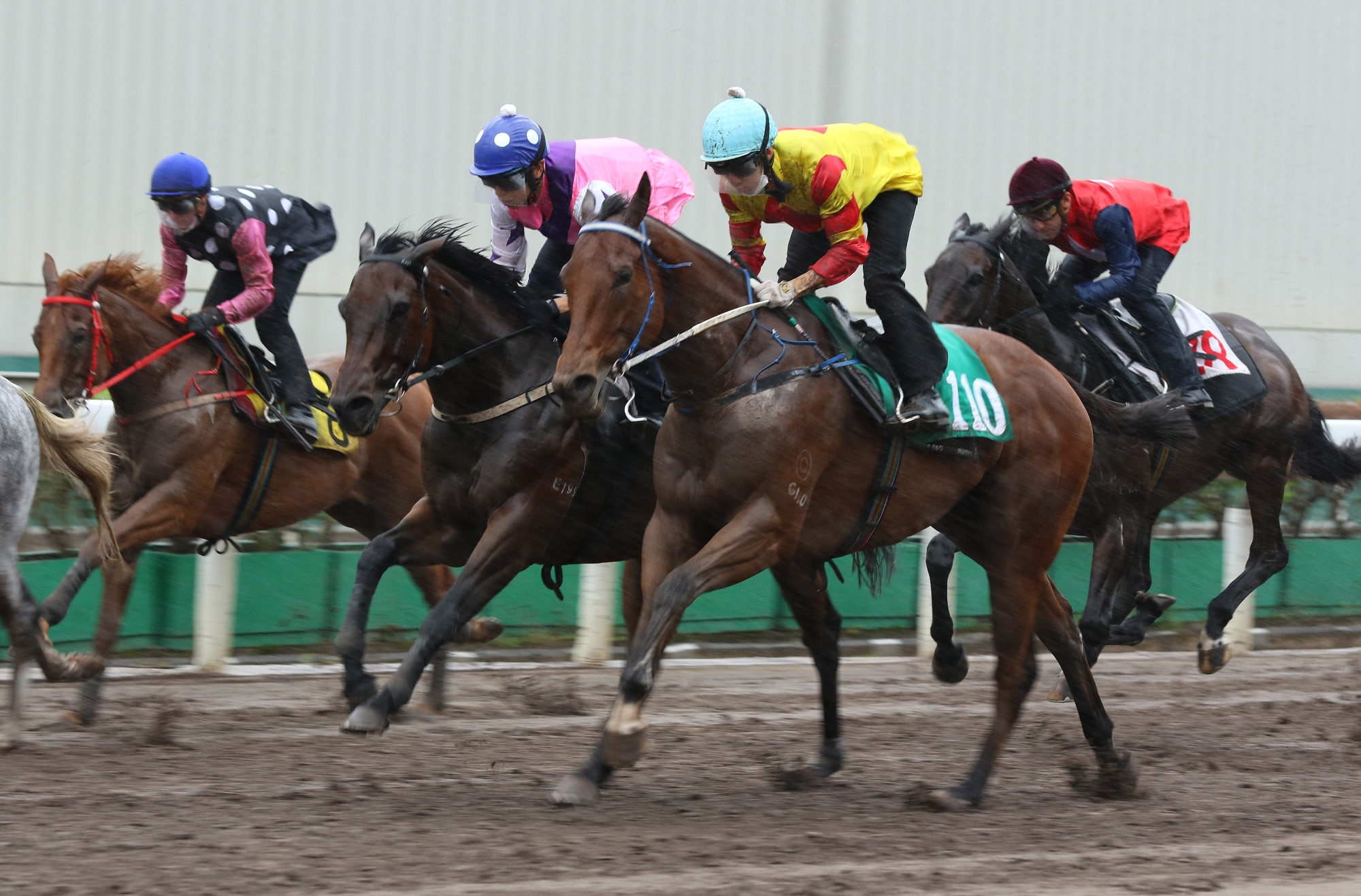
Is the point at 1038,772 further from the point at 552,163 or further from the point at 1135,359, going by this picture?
the point at 552,163

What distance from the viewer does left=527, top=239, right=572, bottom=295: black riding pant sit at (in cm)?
555

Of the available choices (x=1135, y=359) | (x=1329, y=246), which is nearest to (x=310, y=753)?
(x=1135, y=359)

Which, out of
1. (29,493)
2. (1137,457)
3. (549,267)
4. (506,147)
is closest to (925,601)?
(1137,457)

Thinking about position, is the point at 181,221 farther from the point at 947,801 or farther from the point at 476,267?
the point at 947,801

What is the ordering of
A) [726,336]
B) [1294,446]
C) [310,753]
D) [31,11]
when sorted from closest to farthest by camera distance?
[726,336] < [310,753] < [1294,446] < [31,11]

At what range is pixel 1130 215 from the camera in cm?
644

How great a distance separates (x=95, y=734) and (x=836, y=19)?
324 inches

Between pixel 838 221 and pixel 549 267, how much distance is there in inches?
53.7

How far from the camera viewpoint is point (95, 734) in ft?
18.1

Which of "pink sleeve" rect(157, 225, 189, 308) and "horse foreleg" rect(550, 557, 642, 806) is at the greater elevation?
"pink sleeve" rect(157, 225, 189, 308)

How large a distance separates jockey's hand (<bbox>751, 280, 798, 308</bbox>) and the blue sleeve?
7.41 feet

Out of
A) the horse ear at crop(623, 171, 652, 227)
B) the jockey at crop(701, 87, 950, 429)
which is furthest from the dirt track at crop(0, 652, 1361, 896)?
the horse ear at crop(623, 171, 652, 227)

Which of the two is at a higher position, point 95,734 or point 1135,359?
point 1135,359

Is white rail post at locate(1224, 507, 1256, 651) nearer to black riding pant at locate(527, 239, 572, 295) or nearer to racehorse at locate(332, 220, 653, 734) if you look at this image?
racehorse at locate(332, 220, 653, 734)
